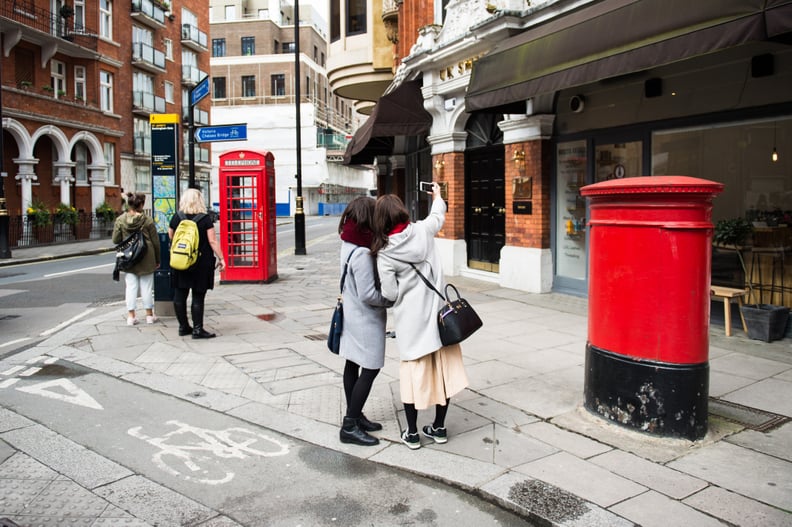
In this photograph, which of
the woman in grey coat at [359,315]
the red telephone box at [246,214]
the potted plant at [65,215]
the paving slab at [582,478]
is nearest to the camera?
the paving slab at [582,478]

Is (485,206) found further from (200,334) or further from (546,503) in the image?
(546,503)

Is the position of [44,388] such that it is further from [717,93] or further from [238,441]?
[717,93]

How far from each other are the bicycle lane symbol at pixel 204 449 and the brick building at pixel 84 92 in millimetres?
25249

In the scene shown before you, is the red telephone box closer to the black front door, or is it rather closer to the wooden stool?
the black front door

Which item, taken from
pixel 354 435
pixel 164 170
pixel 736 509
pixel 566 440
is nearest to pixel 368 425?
pixel 354 435

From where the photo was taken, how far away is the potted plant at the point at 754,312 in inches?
276

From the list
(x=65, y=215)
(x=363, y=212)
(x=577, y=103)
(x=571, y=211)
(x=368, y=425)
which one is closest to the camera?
(x=363, y=212)

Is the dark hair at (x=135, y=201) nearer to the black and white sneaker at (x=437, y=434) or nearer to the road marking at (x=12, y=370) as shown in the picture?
the road marking at (x=12, y=370)

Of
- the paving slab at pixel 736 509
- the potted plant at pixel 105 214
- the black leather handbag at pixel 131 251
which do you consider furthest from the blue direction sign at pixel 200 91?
the potted plant at pixel 105 214

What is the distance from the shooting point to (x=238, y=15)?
214 ft

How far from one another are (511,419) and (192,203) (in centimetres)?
474

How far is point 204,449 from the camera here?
431cm

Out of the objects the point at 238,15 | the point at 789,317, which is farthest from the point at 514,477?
the point at 238,15

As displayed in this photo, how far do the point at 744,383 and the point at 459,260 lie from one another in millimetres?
8033
